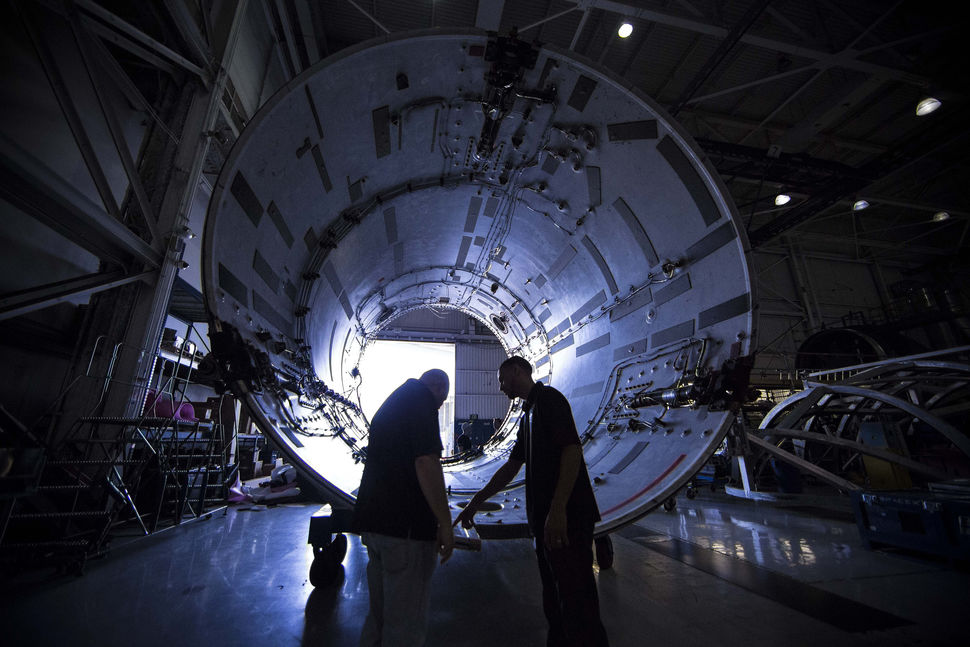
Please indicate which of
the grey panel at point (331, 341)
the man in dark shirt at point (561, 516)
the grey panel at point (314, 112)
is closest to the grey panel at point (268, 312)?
the grey panel at point (314, 112)

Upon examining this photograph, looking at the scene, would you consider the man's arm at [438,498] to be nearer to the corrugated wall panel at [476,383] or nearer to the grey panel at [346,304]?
the grey panel at [346,304]

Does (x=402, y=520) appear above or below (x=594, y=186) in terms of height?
below

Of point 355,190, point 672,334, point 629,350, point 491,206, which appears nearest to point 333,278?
point 355,190

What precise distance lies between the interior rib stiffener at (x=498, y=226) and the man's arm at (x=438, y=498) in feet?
3.04

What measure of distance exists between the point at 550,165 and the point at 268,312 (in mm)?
3038

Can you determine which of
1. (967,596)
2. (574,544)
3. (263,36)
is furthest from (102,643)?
(263,36)

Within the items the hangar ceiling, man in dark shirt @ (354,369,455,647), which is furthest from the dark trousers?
the hangar ceiling

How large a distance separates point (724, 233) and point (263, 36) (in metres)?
7.91

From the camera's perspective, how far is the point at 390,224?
15.3ft

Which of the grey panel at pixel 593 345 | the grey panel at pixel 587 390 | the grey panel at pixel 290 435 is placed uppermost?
the grey panel at pixel 593 345

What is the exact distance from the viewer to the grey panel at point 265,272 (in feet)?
9.57

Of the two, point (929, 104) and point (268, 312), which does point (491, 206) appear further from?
point (929, 104)

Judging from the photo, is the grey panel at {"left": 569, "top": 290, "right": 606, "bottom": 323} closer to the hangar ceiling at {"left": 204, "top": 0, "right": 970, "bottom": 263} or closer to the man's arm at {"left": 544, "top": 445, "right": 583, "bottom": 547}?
the man's arm at {"left": 544, "top": 445, "right": 583, "bottom": 547}

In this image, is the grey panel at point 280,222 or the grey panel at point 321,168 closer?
the grey panel at point 280,222
